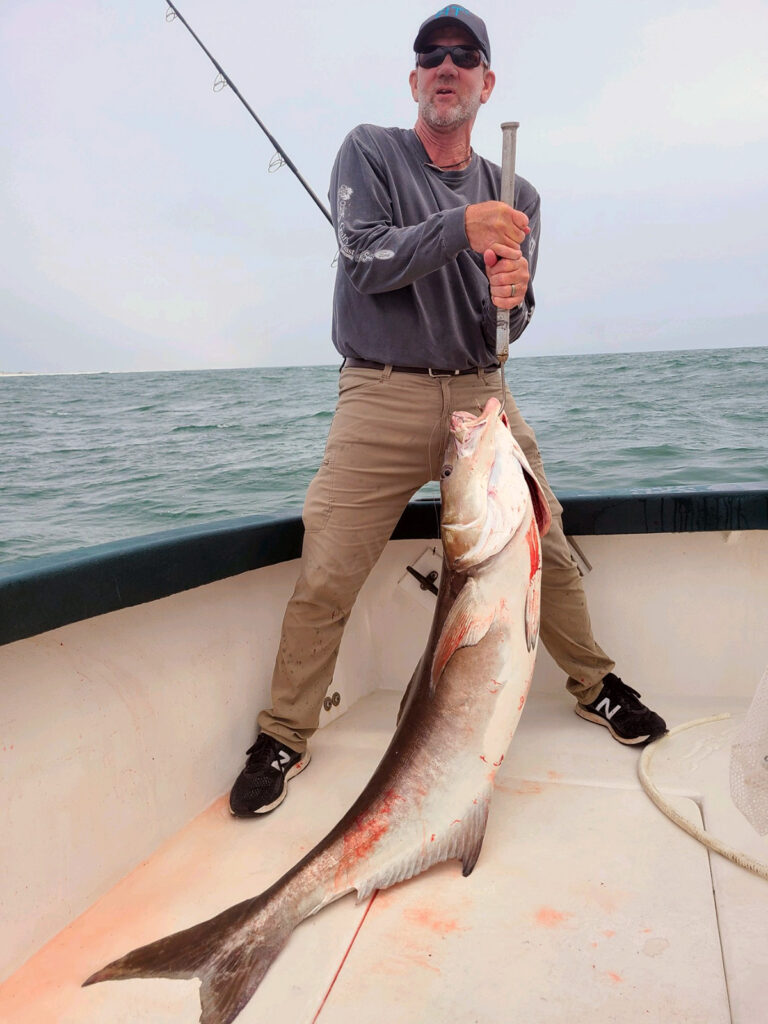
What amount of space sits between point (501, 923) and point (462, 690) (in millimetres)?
578

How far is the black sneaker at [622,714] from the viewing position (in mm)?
2717

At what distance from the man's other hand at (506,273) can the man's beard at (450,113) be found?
2.35 ft

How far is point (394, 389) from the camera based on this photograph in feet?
8.71

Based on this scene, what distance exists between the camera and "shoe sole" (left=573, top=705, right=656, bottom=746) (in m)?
2.70

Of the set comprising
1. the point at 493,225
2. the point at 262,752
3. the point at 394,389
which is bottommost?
the point at 262,752

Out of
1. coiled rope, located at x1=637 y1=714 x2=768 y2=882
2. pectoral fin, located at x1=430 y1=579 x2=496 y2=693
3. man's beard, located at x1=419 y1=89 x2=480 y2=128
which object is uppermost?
man's beard, located at x1=419 y1=89 x2=480 y2=128

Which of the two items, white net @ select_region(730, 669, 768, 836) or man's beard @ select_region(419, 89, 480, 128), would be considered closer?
white net @ select_region(730, 669, 768, 836)

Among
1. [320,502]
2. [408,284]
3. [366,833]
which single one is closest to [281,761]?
[366,833]

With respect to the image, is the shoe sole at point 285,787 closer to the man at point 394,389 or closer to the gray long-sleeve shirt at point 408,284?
the man at point 394,389

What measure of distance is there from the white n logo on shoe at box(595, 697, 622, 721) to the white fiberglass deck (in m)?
0.25

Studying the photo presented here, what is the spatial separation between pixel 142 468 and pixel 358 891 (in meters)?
13.0

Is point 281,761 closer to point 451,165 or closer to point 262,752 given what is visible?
point 262,752

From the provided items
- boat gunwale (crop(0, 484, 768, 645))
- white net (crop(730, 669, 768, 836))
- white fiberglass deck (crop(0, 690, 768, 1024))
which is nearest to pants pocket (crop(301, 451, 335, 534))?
boat gunwale (crop(0, 484, 768, 645))

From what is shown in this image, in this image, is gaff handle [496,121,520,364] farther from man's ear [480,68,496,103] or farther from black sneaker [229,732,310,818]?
black sneaker [229,732,310,818]
